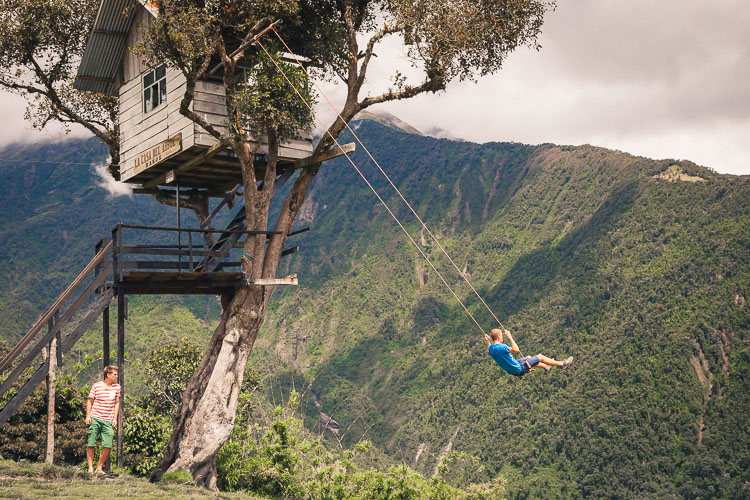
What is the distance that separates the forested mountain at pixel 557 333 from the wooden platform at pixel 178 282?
254ft

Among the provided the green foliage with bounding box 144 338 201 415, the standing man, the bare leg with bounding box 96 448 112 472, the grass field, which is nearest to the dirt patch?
the green foliage with bounding box 144 338 201 415

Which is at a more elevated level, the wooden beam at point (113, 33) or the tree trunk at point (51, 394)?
the wooden beam at point (113, 33)

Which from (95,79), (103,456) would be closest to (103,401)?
(103,456)

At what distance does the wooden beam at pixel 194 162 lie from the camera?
63.8ft

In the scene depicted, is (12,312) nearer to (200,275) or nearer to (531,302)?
(531,302)

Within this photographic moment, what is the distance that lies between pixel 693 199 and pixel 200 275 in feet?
475

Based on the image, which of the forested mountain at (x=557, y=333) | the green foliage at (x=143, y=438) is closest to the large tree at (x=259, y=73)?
the green foliage at (x=143, y=438)

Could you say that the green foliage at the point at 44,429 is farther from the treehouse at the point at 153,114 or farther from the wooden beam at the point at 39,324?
the treehouse at the point at 153,114

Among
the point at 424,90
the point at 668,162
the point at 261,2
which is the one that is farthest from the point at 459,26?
the point at 668,162

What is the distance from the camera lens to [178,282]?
18.8 m

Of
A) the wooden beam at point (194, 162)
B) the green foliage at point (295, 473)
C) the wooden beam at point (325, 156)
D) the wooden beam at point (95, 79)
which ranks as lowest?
the green foliage at point (295, 473)

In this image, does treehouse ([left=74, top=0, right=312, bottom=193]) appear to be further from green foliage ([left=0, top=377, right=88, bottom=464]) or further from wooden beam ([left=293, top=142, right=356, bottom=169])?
green foliage ([left=0, top=377, right=88, bottom=464])

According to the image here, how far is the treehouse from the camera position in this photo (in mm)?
20031

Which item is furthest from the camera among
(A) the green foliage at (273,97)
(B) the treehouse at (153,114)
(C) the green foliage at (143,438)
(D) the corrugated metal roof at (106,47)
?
(C) the green foliage at (143,438)
